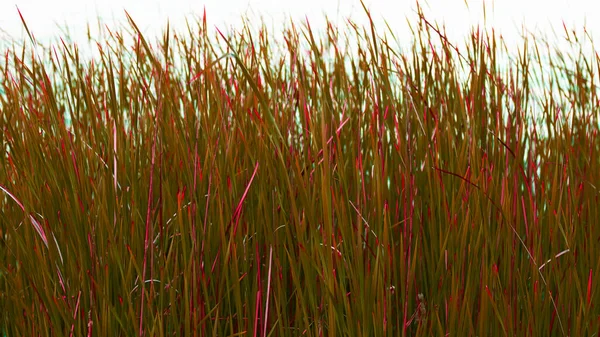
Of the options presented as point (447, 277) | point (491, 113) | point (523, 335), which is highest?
point (491, 113)

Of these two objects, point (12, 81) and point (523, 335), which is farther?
point (12, 81)

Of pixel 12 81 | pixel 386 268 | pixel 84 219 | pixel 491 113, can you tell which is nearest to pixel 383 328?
pixel 386 268

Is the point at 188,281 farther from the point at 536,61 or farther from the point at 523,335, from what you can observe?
the point at 536,61

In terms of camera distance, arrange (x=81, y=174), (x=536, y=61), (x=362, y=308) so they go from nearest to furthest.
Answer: (x=362, y=308), (x=81, y=174), (x=536, y=61)

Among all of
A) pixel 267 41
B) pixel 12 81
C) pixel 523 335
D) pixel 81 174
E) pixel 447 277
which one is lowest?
pixel 523 335

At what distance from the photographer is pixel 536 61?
2.72 meters

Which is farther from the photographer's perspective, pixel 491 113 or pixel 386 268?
pixel 491 113

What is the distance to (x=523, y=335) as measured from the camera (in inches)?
62.2

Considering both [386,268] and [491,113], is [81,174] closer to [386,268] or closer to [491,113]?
[386,268]

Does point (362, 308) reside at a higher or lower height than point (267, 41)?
lower

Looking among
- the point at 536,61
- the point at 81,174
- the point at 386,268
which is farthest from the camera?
the point at 536,61

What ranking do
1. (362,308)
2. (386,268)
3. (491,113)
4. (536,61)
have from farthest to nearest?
(536,61) < (491,113) < (386,268) < (362,308)

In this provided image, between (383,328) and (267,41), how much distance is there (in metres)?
1.66

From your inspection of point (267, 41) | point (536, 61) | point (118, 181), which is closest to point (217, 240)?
point (118, 181)
